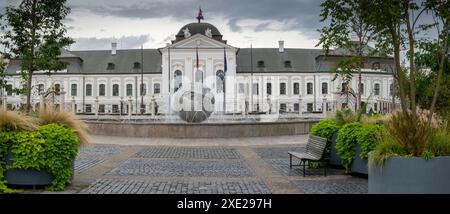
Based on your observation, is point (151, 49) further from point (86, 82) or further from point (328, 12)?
point (328, 12)

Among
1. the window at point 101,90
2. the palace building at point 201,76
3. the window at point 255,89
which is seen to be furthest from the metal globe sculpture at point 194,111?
the window at point 101,90

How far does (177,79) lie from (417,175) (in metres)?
60.6

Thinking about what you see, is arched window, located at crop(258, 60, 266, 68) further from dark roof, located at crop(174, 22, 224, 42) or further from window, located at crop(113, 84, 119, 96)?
window, located at crop(113, 84, 119, 96)

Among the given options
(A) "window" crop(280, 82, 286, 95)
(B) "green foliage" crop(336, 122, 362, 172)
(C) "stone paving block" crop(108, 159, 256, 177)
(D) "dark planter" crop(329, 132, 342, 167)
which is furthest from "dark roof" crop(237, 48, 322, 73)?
(B) "green foliage" crop(336, 122, 362, 172)

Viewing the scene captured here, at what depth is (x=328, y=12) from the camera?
7.79 m

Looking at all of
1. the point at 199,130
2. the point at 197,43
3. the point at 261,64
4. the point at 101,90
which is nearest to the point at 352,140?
the point at 199,130

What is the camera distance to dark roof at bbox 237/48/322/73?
6912 cm

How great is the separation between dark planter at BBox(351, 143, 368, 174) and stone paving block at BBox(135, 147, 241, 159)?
4664 millimetres

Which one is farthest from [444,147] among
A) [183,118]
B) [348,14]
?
[183,118]

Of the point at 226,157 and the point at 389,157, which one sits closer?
the point at 389,157

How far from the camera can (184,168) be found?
11.4 meters

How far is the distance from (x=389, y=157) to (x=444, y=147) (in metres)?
0.79

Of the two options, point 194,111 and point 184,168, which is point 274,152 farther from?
point 194,111
